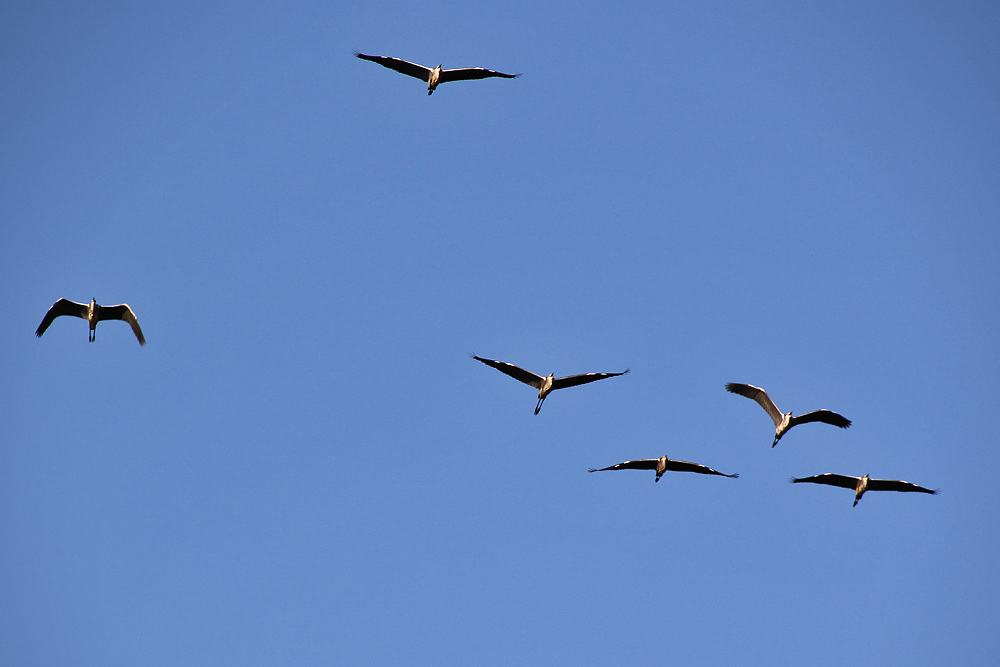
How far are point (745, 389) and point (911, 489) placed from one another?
7.95 meters

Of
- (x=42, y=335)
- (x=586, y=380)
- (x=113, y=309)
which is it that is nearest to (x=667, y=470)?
(x=586, y=380)

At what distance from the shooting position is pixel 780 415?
39500mm

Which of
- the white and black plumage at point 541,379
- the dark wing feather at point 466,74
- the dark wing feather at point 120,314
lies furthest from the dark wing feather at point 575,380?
the dark wing feather at point 120,314

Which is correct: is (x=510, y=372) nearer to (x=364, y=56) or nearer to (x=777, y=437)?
→ (x=777, y=437)

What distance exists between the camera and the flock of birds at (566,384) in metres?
38.1

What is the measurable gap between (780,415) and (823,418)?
167 centimetres

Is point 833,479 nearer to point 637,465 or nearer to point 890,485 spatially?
point 890,485

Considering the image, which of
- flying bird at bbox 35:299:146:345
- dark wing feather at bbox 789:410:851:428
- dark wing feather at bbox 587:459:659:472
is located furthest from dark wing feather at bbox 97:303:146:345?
dark wing feather at bbox 789:410:851:428

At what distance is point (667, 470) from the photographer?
40.1 metres

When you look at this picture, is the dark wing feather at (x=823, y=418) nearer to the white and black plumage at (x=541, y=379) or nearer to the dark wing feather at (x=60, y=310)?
the white and black plumage at (x=541, y=379)

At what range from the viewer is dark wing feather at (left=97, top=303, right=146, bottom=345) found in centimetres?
4112

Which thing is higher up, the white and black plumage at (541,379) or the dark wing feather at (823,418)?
the dark wing feather at (823,418)

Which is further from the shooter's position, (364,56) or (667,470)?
(667,470)

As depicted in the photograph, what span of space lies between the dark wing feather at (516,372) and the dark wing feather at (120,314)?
15.1 meters
